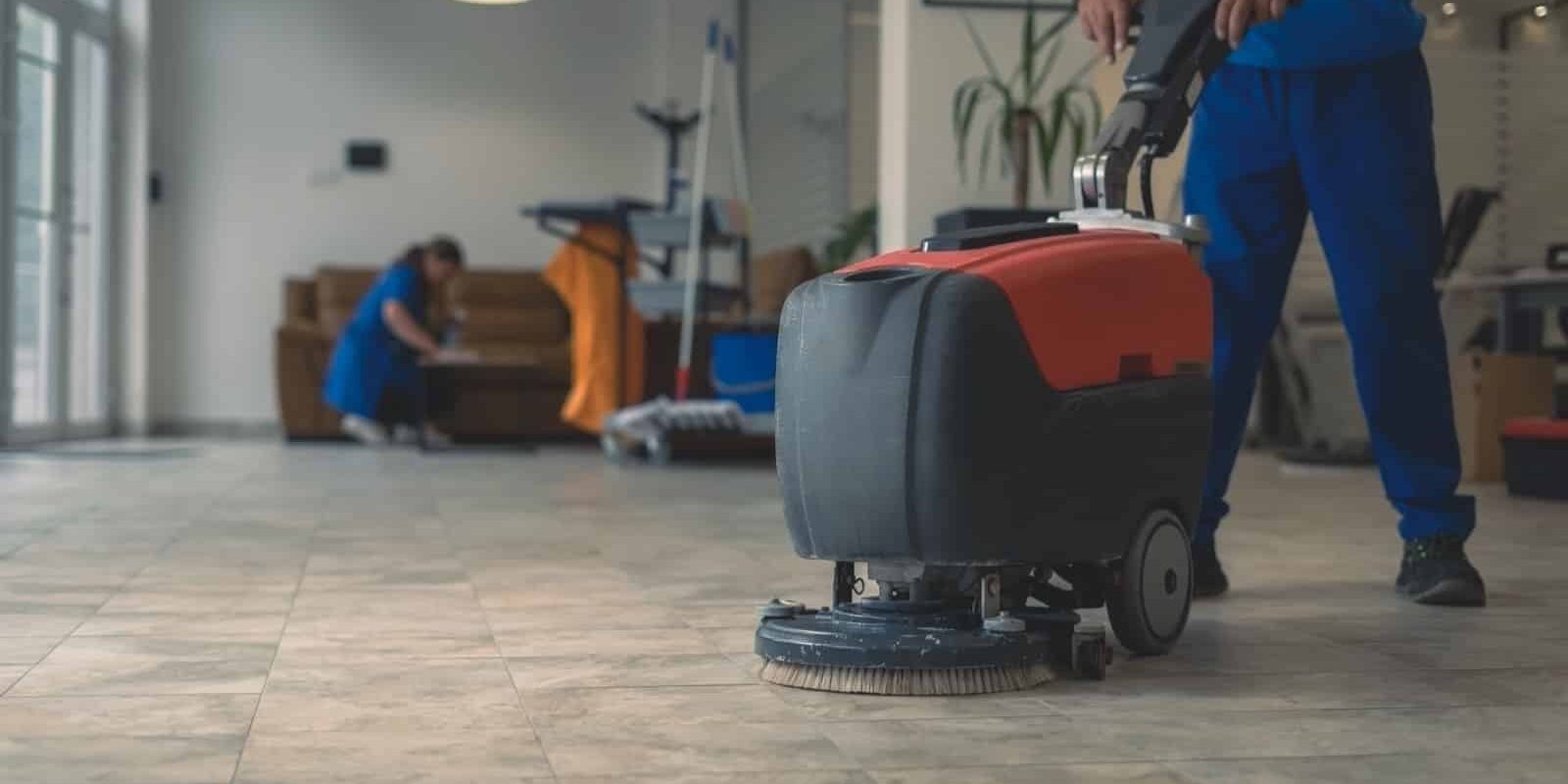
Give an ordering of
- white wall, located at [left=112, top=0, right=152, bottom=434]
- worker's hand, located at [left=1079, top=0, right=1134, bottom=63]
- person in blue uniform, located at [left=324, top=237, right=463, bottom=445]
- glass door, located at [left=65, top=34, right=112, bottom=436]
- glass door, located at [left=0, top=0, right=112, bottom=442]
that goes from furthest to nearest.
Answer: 1. white wall, located at [left=112, top=0, right=152, bottom=434]
2. glass door, located at [left=65, top=34, right=112, bottom=436]
3. person in blue uniform, located at [left=324, top=237, right=463, bottom=445]
4. glass door, located at [left=0, top=0, right=112, bottom=442]
5. worker's hand, located at [left=1079, top=0, right=1134, bottom=63]

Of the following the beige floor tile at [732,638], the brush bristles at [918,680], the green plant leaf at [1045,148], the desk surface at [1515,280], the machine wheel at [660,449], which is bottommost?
the machine wheel at [660,449]

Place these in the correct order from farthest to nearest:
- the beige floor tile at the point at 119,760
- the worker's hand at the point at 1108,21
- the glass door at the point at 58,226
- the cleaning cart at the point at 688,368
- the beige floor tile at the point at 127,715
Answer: the glass door at the point at 58,226
the cleaning cart at the point at 688,368
the worker's hand at the point at 1108,21
the beige floor tile at the point at 127,715
the beige floor tile at the point at 119,760

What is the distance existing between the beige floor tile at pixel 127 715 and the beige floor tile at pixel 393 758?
0.07 meters

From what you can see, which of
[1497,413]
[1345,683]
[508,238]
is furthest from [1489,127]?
[1345,683]

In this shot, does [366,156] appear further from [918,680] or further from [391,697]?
[918,680]

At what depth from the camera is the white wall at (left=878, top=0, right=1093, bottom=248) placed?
532cm

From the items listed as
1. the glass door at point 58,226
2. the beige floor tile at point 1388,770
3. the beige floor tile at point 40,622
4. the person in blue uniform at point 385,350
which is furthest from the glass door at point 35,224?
the beige floor tile at point 1388,770

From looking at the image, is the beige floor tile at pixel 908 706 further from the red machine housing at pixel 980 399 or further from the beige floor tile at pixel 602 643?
the beige floor tile at pixel 602 643

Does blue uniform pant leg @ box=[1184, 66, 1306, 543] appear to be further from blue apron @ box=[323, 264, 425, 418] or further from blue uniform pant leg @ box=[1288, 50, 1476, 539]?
blue apron @ box=[323, 264, 425, 418]

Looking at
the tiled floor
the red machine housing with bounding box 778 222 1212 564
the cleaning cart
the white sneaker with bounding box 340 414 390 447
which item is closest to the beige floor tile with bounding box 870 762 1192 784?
the tiled floor

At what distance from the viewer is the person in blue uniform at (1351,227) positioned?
2.30 m

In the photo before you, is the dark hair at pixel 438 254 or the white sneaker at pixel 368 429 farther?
the white sneaker at pixel 368 429

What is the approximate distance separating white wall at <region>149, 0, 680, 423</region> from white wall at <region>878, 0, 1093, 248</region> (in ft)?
14.3

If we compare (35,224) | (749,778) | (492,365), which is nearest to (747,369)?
(492,365)
